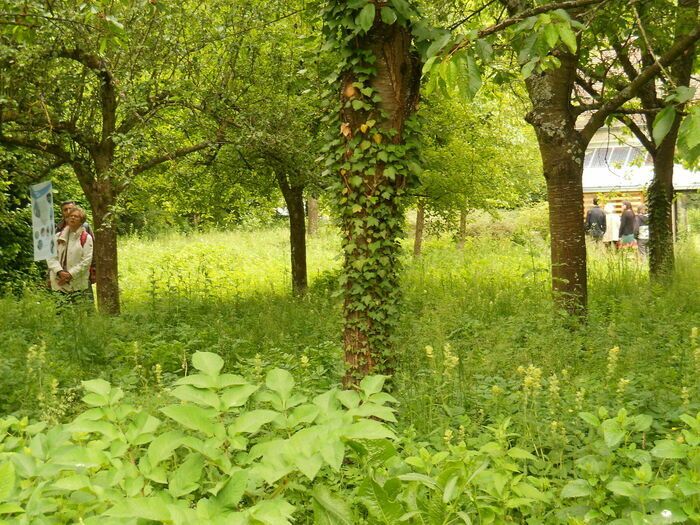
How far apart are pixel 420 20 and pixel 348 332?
7.79 ft

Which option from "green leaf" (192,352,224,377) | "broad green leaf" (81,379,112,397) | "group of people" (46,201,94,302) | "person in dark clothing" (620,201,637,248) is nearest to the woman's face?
"group of people" (46,201,94,302)

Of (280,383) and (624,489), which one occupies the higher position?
(280,383)

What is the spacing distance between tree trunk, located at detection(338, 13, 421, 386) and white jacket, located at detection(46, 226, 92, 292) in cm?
595

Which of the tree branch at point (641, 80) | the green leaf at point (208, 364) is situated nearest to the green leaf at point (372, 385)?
the green leaf at point (208, 364)

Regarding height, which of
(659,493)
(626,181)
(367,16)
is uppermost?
(626,181)

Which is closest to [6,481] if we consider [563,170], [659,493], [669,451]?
[659,493]

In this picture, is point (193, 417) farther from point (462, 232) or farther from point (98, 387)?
point (462, 232)

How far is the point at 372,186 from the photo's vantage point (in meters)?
5.43

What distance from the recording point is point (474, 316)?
893 centimetres

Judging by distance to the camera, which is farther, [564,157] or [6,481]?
[564,157]

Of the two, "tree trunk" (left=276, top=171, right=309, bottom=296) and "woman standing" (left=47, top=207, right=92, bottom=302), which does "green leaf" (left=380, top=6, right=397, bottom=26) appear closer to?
"woman standing" (left=47, top=207, right=92, bottom=302)

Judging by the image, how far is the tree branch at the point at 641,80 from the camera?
23.3 ft

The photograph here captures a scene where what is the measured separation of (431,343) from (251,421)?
14.9 feet

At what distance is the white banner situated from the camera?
888 cm
